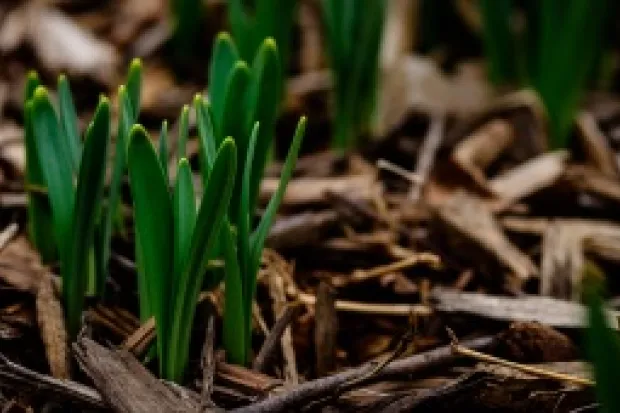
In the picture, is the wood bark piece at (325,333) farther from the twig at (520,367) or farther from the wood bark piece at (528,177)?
the wood bark piece at (528,177)

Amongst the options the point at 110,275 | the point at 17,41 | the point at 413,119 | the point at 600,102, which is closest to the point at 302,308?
the point at 110,275

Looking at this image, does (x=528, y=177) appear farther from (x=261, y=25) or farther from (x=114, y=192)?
(x=114, y=192)

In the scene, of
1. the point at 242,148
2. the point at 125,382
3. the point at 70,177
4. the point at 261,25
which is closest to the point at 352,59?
the point at 261,25

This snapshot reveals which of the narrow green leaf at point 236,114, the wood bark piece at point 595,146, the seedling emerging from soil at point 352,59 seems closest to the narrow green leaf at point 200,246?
the narrow green leaf at point 236,114

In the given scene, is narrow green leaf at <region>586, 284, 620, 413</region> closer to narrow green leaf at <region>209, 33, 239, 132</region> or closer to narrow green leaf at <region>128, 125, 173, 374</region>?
narrow green leaf at <region>128, 125, 173, 374</region>

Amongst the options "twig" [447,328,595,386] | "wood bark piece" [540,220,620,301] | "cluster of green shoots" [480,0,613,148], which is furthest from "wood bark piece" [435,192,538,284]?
"cluster of green shoots" [480,0,613,148]

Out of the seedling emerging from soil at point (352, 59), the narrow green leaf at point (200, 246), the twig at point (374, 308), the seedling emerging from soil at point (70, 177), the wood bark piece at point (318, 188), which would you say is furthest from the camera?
the seedling emerging from soil at point (352, 59)
